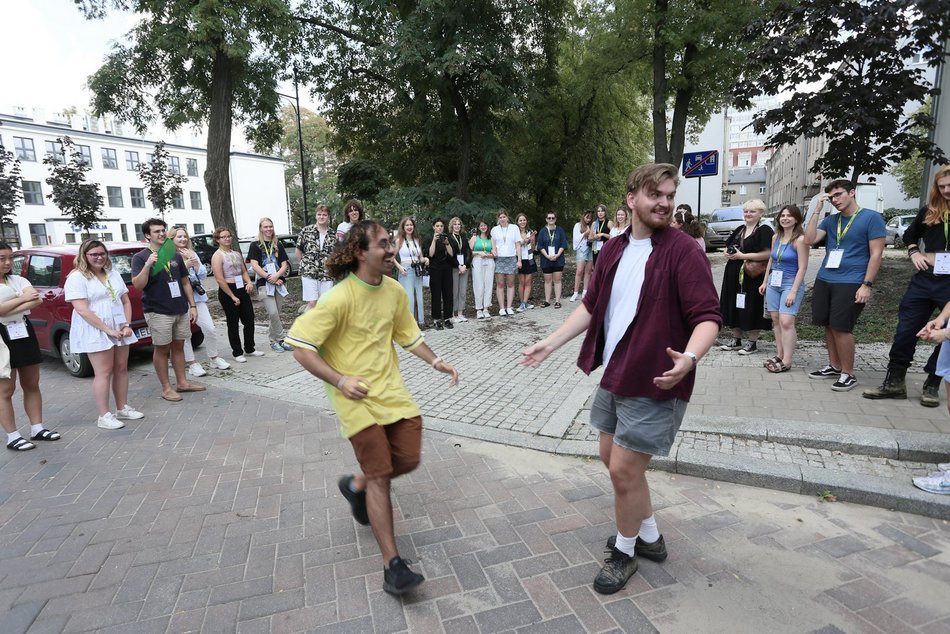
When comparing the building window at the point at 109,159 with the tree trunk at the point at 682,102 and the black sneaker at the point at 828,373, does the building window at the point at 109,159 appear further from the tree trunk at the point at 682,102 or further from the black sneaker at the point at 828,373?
the black sneaker at the point at 828,373

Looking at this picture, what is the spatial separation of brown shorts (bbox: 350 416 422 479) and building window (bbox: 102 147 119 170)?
5776 centimetres

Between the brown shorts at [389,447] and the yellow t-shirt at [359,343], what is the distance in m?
0.05

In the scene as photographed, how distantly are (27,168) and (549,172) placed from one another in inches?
1828

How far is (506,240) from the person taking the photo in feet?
33.5

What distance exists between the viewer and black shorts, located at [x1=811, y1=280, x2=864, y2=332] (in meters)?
5.07

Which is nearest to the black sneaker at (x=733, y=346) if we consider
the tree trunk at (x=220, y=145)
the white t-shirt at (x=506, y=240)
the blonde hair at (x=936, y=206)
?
the blonde hair at (x=936, y=206)

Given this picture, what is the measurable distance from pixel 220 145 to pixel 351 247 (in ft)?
42.5

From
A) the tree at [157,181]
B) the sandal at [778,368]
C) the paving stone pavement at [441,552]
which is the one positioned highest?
the tree at [157,181]

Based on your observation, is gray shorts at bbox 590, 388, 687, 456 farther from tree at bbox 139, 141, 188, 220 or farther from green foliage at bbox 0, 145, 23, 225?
tree at bbox 139, 141, 188, 220

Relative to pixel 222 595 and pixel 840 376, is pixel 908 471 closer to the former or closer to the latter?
pixel 840 376

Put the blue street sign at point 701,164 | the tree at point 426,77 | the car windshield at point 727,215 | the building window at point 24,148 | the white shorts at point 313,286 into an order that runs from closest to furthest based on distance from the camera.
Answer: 1. the white shorts at point 313,286
2. the blue street sign at point 701,164
3. the tree at point 426,77
4. the car windshield at point 727,215
5. the building window at point 24,148

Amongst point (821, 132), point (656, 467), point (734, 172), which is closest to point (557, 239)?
point (821, 132)

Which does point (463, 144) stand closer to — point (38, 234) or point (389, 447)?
point (389, 447)

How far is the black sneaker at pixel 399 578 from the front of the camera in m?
2.62
